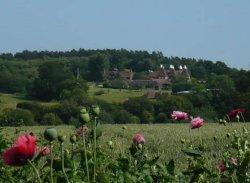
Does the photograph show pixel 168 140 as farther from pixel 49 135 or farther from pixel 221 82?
pixel 221 82

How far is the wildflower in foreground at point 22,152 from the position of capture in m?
2.02

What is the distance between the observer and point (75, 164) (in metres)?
2.67

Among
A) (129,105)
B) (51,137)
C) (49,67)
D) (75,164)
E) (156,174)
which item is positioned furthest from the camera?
(49,67)

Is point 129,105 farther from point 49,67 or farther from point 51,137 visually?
point 51,137

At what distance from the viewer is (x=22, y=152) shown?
2033mm

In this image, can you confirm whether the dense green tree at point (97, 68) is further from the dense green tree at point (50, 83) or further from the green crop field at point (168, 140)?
the green crop field at point (168, 140)

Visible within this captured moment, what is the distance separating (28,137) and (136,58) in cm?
11388

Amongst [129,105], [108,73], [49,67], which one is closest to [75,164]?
[129,105]

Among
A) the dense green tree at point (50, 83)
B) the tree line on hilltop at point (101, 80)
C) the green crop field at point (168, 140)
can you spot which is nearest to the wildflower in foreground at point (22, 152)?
the green crop field at point (168, 140)

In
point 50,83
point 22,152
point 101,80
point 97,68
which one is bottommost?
point 101,80

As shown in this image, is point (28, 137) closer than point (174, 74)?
Yes

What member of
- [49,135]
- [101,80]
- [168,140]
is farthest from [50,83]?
[49,135]

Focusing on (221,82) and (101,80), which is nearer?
(221,82)

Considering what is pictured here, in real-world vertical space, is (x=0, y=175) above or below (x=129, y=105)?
above
